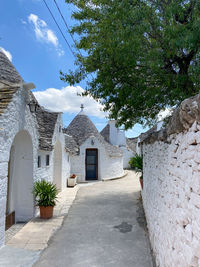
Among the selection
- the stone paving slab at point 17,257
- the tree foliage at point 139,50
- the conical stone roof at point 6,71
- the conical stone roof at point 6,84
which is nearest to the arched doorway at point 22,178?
the conical stone roof at point 6,84

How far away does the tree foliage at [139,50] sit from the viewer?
475 centimetres

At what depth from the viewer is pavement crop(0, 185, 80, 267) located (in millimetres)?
4043

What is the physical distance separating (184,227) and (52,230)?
4.62 metres

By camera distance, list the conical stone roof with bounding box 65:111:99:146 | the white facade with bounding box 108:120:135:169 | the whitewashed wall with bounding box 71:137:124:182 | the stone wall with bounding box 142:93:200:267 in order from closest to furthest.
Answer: the stone wall with bounding box 142:93:200:267, the whitewashed wall with bounding box 71:137:124:182, the conical stone roof with bounding box 65:111:99:146, the white facade with bounding box 108:120:135:169

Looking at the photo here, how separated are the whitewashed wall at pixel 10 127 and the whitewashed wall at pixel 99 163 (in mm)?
8711

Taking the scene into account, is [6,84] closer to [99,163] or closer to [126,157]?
[99,163]

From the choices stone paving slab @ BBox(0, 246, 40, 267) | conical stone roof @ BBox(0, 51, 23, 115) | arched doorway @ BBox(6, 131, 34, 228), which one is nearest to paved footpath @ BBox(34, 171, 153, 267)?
stone paving slab @ BBox(0, 246, 40, 267)

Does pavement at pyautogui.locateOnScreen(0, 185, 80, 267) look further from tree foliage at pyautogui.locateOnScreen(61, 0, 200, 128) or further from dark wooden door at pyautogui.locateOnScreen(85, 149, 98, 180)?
dark wooden door at pyautogui.locateOnScreen(85, 149, 98, 180)

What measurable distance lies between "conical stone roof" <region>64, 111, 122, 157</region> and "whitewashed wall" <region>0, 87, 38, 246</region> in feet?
31.6

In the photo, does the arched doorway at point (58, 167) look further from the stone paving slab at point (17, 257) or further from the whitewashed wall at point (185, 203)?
the whitewashed wall at point (185, 203)

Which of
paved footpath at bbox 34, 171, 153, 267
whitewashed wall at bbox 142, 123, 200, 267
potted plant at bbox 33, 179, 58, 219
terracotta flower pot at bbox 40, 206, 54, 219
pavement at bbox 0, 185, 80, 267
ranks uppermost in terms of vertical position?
whitewashed wall at bbox 142, 123, 200, 267

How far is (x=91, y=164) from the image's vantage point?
15.6 m

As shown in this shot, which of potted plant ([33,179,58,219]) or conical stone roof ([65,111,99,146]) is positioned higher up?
conical stone roof ([65,111,99,146])

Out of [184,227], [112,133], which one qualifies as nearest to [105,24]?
[184,227]
